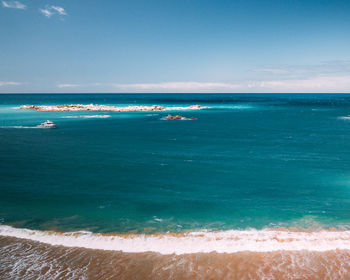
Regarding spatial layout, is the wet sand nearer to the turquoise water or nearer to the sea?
the sea

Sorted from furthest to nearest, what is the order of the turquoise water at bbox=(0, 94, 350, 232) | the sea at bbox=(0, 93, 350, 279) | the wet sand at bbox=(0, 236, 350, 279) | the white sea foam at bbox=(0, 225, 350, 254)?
1. the turquoise water at bbox=(0, 94, 350, 232)
2. the white sea foam at bbox=(0, 225, 350, 254)
3. the sea at bbox=(0, 93, 350, 279)
4. the wet sand at bbox=(0, 236, 350, 279)

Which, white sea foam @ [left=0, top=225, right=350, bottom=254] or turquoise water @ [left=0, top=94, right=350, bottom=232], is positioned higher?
turquoise water @ [left=0, top=94, right=350, bottom=232]

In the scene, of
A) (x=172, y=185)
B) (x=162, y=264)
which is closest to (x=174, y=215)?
(x=162, y=264)

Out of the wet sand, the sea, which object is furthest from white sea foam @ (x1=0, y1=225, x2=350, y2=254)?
the wet sand

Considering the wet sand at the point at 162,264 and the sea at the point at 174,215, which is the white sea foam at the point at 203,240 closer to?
the sea at the point at 174,215

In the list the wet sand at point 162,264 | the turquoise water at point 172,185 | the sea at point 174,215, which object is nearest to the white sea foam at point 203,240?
the sea at point 174,215

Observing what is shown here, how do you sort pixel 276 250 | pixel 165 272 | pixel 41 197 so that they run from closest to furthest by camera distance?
pixel 165 272
pixel 276 250
pixel 41 197

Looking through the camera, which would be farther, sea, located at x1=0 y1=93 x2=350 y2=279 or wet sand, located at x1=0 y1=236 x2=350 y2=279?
sea, located at x1=0 y1=93 x2=350 y2=279

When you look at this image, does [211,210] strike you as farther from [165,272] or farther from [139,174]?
[139,174]

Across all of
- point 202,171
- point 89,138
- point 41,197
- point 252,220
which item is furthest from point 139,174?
point 89,138
